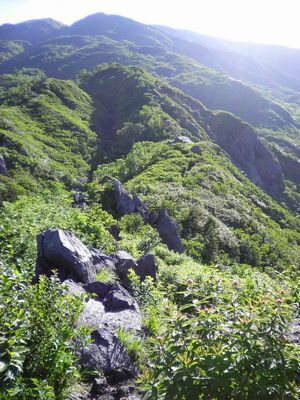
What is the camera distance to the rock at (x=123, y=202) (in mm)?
34922

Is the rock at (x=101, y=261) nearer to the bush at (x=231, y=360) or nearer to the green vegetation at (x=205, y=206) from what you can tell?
the green vegetation at (x=205, y=206)

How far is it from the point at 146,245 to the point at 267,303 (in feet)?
63.2

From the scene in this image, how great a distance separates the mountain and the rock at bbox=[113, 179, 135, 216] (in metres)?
0.16

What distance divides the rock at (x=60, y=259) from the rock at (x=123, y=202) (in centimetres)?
2344

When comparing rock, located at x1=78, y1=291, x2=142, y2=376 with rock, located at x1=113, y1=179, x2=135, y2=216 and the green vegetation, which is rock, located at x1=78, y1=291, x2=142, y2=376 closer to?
the green vegetation

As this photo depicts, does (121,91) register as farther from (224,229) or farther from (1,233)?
(1,233)

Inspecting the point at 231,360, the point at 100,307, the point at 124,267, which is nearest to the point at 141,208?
the point at 124,267

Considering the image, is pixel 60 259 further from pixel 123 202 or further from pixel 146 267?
pixel 123 202

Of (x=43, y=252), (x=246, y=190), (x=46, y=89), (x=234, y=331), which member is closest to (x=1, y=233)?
(x=43, y=252)

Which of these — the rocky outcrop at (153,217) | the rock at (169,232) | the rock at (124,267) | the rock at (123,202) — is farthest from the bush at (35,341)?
the rock at (123,202)

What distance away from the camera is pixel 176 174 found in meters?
63.0

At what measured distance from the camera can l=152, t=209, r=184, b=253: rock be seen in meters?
34.1

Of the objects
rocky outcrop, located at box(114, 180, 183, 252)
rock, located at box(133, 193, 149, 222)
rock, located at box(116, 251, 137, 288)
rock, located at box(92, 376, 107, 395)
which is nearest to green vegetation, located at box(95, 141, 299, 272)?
rocky outcrop, located at box(114, 180, 183, 252)

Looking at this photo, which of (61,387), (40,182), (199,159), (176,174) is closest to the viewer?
(61,387)
